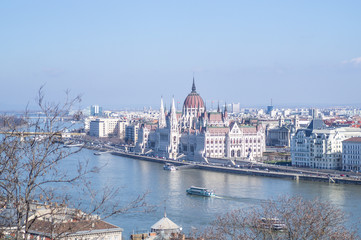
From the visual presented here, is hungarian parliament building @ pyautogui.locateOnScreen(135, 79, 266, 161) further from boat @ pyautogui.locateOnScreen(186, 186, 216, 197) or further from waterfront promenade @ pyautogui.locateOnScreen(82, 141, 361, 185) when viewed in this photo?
boat @ pyautogui.locateOnScreen(186, 186, 216, 197)

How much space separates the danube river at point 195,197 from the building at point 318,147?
395 cm

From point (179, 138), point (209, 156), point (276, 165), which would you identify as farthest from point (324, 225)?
point (179, 138)

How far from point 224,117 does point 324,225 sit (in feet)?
119

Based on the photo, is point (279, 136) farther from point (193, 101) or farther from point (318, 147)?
point (318, 147)

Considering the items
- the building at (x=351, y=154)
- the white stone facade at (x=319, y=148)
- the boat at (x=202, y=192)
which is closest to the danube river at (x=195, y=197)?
the boat at (x=202, y=192)

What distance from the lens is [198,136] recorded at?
3944cm

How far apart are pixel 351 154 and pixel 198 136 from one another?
1198cm

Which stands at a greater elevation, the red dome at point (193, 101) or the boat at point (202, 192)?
the red dome at point (193, 101)

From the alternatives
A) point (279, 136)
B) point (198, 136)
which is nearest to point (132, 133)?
point (279, 136)

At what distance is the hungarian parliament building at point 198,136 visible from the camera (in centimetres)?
3862

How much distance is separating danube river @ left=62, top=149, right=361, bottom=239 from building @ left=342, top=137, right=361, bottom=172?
411 centimetres

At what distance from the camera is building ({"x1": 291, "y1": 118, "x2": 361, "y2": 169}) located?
3073cm

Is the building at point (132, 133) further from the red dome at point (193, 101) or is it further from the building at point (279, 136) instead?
the building at point (279, 136)

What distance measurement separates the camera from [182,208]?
18.5 meters
